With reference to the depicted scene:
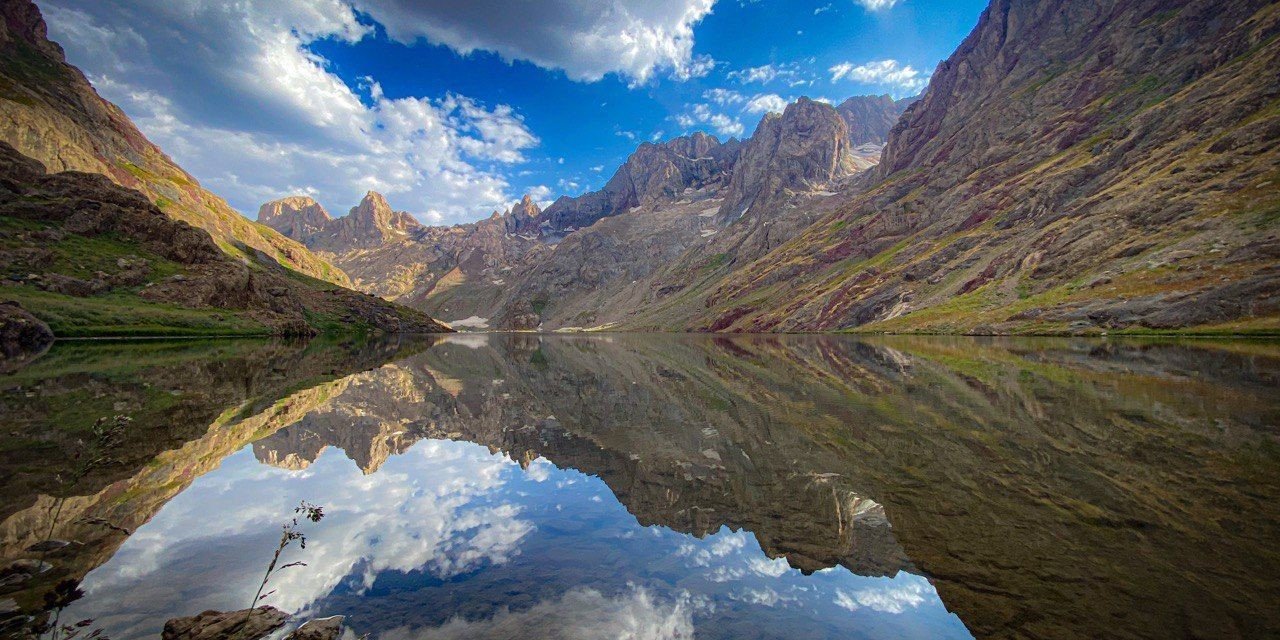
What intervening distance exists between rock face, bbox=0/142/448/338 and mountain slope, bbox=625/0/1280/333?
488 ft

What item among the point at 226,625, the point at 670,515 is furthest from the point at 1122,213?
the point at 226,625

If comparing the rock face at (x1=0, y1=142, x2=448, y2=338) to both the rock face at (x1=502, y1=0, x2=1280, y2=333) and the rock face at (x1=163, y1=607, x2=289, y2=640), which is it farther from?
the rock face at (x1=502, y1=0, x2=1280, y2=333)

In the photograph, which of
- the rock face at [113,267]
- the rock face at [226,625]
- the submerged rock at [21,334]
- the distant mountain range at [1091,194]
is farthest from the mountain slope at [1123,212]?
the rock face at [113,267]

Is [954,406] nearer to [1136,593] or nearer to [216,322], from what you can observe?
[1136,593]

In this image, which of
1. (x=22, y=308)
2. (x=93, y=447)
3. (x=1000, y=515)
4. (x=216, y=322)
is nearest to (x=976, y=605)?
(x=1000, y=515)

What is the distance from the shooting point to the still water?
8.10 metres

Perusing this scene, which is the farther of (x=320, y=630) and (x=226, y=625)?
(x=320, y=630)

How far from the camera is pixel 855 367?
48250 millimetres

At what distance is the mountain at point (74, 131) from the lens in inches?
4862

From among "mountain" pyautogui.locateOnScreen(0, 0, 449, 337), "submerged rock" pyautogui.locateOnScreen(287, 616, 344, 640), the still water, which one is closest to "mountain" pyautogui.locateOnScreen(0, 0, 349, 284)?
"mountain" pyautogui.locateOnScreen(0, 0, 449, 337)

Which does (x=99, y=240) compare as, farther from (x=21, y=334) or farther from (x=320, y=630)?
(x=320, y=630)

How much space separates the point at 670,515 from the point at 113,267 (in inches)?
4539

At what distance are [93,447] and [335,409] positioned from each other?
1201 centimetres

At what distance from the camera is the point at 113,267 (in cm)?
8388
